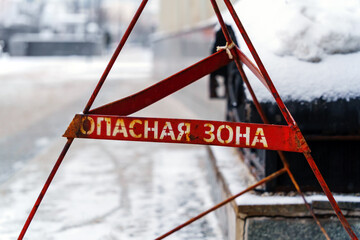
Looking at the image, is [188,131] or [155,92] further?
[155,92]

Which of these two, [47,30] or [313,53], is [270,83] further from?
[47,30]

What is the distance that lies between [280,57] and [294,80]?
0.19 meters

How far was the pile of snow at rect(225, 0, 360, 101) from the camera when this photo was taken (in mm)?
2941

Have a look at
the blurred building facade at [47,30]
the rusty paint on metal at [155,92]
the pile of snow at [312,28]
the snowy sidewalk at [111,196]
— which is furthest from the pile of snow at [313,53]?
the blurred building facade at [47,30]

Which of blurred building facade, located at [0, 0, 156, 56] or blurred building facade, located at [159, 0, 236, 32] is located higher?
blurred building facade, located at [0, 0, 156, 56]

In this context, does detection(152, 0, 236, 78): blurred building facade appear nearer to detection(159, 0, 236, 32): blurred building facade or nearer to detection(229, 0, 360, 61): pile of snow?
detection(159, 0, 236, 32): blurred building facade

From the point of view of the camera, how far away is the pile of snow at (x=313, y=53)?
2.94 metres

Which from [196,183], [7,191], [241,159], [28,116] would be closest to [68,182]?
[7,191]

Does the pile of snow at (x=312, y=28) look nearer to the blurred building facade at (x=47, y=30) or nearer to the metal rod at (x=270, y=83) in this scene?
the metal rod at (x=270, y=83)

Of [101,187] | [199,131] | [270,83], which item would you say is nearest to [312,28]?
[270,83]

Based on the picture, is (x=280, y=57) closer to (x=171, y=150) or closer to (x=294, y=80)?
(x=294, y=80)

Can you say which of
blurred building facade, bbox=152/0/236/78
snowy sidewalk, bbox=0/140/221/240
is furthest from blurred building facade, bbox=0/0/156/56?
snowy sidewalk, bbox=0/140/221/240

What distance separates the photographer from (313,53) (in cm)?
299

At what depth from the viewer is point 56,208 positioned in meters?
4.17
